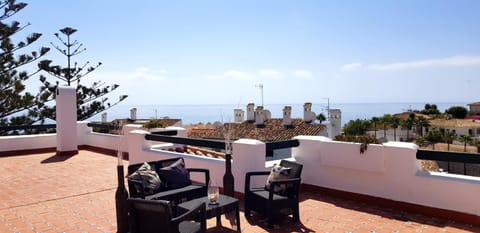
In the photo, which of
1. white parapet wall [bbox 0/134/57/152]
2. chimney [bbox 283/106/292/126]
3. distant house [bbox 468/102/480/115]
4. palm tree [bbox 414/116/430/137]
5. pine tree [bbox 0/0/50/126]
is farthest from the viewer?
distant house [bbox 468/102/480/115]

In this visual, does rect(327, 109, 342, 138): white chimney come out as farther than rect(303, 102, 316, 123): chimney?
No

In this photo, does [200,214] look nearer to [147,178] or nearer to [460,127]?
[147,178]

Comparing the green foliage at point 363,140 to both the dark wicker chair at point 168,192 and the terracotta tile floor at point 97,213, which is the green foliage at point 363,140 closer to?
the terracotta tile floor at point 97,213

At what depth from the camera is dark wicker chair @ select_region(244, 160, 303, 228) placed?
3887mm

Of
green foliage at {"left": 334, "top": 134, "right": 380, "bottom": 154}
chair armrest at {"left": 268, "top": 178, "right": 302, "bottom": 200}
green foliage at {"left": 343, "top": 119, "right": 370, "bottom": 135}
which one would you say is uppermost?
green foliage at {"left": 334, "top": 134, "right": 380, "bottom": 154}

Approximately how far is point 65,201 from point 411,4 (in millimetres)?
10703

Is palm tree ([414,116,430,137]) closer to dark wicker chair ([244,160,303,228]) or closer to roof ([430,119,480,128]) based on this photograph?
roof ([430,119,480,128])

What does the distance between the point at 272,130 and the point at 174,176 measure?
15.0 m

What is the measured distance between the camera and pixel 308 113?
19.3 m

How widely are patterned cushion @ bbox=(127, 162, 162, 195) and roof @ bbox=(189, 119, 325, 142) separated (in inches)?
520

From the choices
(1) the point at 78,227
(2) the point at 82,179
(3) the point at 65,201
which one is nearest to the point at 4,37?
(2) the point at 82,179

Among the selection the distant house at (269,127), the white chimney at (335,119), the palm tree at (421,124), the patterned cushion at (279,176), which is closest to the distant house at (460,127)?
the palm tree at (421,124)

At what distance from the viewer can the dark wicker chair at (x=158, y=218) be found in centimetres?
287

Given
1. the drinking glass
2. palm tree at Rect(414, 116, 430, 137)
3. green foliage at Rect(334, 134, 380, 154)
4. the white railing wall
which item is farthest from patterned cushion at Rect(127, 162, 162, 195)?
palm tree at Rect(414, 116, 430, 137)
